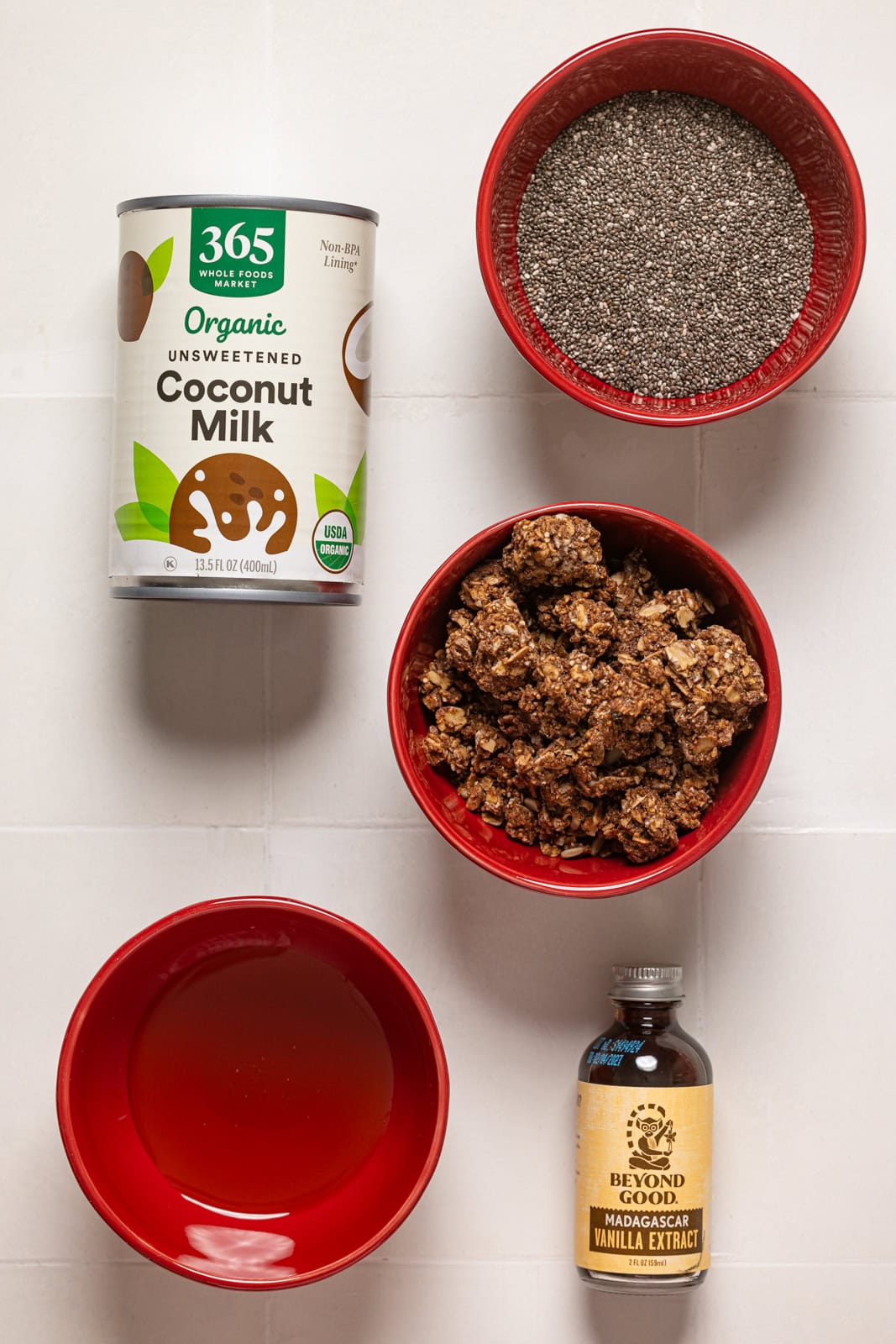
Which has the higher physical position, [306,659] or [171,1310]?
[306,659]

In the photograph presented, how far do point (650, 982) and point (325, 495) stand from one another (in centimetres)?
44

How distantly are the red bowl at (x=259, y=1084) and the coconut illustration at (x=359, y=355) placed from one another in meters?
0.40

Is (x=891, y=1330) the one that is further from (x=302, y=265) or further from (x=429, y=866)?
(x=302, y=265)

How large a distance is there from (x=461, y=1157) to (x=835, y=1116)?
12.2 inches

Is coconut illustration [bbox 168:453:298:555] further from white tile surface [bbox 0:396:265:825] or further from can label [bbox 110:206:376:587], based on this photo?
white tile surface [bbox 0:396:265:825]

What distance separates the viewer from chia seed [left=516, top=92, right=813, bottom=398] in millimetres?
913

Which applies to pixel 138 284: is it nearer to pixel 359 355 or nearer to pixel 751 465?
pixel 359 355

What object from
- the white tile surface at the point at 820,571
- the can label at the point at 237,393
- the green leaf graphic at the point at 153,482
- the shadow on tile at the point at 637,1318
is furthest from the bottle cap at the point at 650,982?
the green leaf graphic at the point at 153,482

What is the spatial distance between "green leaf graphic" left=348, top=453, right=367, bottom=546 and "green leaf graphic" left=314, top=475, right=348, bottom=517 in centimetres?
1

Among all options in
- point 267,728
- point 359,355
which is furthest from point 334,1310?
point 359,355

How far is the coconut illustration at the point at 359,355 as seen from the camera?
869mm

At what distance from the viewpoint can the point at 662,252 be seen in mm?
912

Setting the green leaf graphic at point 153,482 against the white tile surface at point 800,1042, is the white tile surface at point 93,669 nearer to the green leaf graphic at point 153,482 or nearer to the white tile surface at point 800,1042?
the green leaf graphic at point 153,482

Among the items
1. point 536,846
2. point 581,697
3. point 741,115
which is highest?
point 741,115
